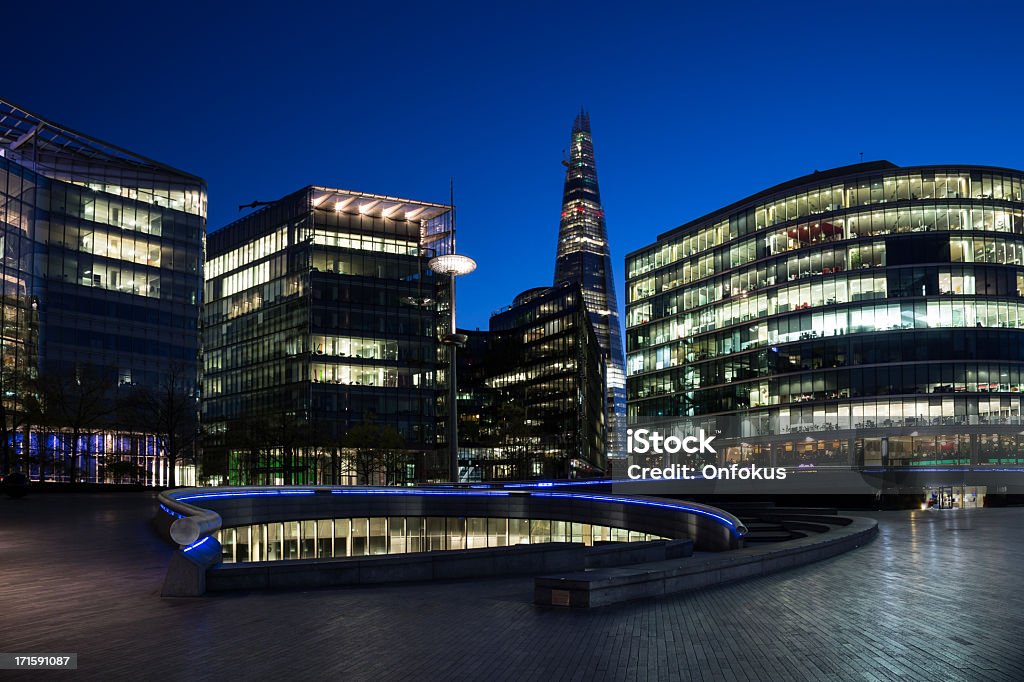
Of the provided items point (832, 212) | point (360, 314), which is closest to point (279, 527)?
point (360, 314)

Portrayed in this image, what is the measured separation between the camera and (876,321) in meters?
107

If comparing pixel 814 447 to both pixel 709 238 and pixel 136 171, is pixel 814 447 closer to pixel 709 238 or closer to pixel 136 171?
pixel 709 238

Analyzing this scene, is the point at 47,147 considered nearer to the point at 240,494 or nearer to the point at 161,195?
the point at 161,195

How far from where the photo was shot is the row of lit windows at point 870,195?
108119 millimetres

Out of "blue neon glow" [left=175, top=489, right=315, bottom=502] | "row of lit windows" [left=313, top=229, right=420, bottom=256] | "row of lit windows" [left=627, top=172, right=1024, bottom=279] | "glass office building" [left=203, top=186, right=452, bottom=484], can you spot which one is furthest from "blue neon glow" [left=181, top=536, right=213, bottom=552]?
"row of lit windows" [left=627, top=172, right=1024, bottom=279]

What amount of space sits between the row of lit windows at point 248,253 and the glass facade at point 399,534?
71375 mm

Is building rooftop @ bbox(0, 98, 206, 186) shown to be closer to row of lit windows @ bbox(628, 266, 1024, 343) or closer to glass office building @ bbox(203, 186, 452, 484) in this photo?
glass office building @ bbox(203, 186, 452, 484)

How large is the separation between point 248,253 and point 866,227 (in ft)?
269

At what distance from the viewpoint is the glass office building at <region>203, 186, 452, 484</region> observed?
108 meters

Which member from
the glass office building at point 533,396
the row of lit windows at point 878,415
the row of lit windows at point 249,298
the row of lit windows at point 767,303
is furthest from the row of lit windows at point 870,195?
the row of lit windows at point 249,298

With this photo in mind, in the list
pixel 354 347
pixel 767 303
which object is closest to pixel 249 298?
pixel 354 347

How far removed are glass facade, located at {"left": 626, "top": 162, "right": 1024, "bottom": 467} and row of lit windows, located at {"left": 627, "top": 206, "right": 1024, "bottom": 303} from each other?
0.17 metres

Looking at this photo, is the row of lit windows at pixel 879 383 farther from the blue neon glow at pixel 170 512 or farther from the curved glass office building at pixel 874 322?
the blue neon glow at pixel 170 512

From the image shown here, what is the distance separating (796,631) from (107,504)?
139 ft
